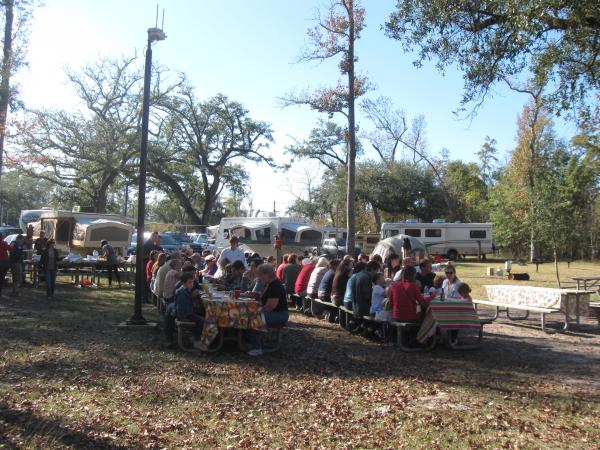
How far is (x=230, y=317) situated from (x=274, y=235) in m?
19.9

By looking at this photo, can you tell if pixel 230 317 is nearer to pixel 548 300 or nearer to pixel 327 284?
pixel 327 284

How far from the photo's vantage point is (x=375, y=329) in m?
8.96

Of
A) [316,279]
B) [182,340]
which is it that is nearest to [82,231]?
[316,279]

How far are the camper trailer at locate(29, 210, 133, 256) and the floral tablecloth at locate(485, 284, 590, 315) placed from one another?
637 inches

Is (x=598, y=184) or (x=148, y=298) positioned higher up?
(x=598, y=184)

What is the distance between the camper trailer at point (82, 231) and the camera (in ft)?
72.7

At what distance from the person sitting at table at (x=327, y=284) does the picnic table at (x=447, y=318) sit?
2.80 metres

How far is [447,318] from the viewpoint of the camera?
26.2ft

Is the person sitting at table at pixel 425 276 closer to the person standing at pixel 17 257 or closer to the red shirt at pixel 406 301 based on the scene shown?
the red shirt at pixel 406 301

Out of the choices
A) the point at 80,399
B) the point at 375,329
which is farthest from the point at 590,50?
the point at 80,399

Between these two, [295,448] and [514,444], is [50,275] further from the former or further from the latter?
[514,444]

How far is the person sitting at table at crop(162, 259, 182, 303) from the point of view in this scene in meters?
9.27

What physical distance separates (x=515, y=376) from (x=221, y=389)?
3.39 meters

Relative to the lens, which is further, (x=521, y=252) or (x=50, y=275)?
(x=521, y=252)
